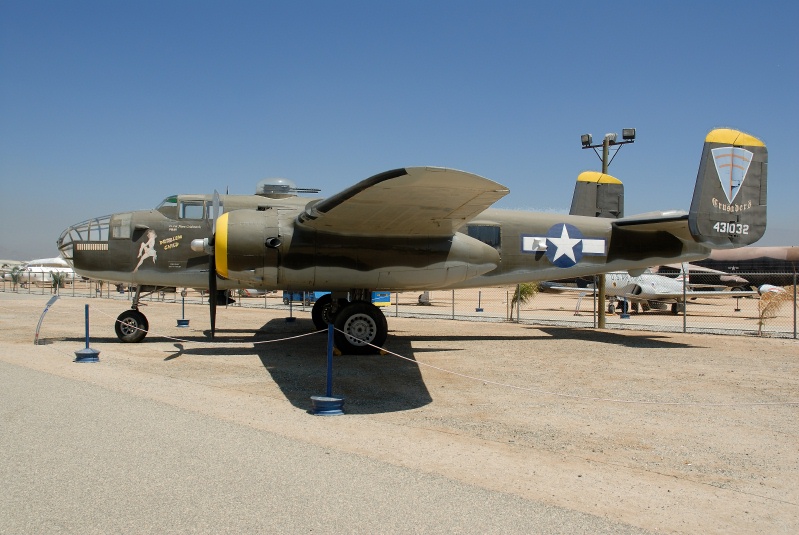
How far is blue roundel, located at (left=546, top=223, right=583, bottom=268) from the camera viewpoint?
13188mm

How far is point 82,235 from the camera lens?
12039 mm

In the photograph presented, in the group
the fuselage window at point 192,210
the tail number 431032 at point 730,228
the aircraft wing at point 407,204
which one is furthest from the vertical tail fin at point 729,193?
the fuselage window at point 192,210

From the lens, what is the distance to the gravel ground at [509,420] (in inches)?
156

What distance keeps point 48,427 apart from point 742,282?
4592cm

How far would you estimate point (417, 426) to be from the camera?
20.2 feet

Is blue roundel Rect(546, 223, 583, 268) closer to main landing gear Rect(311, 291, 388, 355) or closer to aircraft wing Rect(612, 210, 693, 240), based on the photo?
aircraft wing Rect(612, 210, 693, 240)

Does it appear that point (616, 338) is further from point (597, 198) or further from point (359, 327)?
point (359, 327)

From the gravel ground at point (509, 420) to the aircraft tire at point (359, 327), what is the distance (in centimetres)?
40

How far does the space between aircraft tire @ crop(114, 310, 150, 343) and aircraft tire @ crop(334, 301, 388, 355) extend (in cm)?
473

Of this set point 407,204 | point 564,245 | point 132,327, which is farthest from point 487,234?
point 132,327

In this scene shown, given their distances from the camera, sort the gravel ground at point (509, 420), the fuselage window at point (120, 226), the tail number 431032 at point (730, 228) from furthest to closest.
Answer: the tail number 431032 at point (730, 228)
the fuselage window at point (120, 226)
the gravel ground at point (509, 420)

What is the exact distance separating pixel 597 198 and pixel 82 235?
1283 cm

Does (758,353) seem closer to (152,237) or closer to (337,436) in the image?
(337,436)

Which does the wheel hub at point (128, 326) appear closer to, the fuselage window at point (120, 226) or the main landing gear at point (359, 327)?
the fuselage window at point (120, 226)
